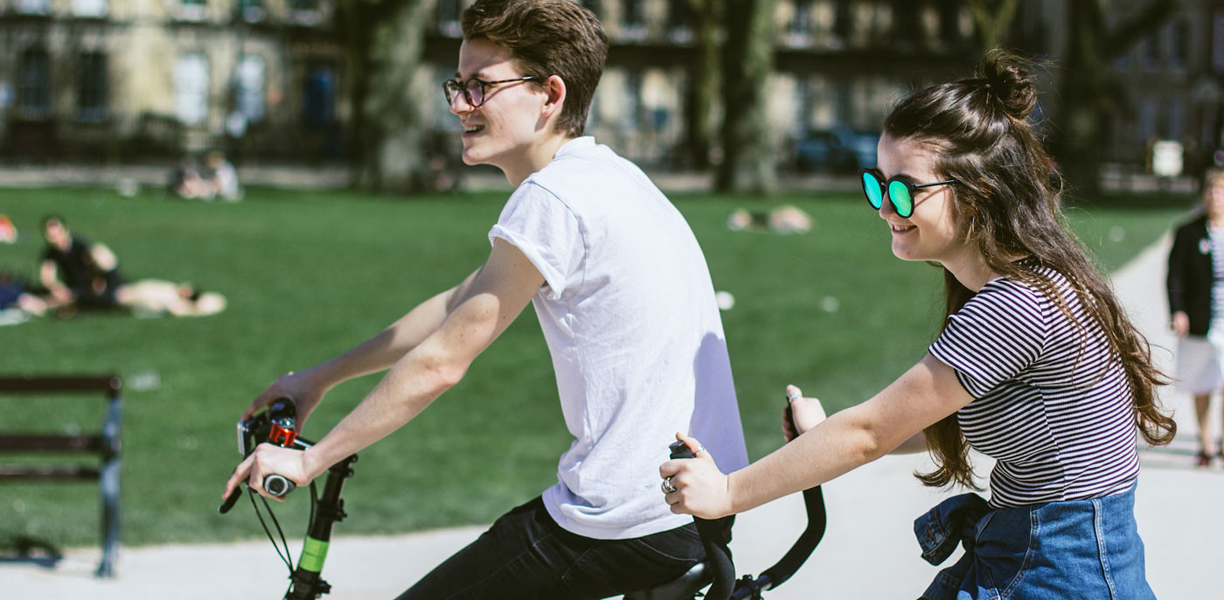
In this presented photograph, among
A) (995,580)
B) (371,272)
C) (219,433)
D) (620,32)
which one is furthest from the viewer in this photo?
(620,32)

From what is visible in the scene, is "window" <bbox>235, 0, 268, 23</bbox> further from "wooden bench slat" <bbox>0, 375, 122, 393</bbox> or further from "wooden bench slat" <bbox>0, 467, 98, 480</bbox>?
"wooden bench slat" <bbox>0, 375, 122, 393</bbox>

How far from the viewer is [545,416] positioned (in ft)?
36.5

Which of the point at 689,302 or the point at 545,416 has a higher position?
the point at 689,302

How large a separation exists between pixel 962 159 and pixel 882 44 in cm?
5862

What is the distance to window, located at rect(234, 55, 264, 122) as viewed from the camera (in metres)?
47.4

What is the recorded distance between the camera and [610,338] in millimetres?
2545

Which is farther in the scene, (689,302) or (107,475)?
(107,475)

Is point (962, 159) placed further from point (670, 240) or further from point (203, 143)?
point (203, 143)

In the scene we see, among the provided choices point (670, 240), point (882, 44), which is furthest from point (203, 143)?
point (670, 240)

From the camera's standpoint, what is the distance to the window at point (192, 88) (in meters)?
46.9

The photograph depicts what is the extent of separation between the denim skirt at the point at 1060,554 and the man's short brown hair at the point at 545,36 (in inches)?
45.2

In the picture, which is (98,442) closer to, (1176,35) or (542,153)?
(542,153)

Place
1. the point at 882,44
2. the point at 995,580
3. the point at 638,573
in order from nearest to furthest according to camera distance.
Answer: the point at 995,580
the point at 638,573
the point at 882,44

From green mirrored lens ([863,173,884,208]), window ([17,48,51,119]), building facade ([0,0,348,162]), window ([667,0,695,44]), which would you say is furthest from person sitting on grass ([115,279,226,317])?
window ([667,0,695,44])
